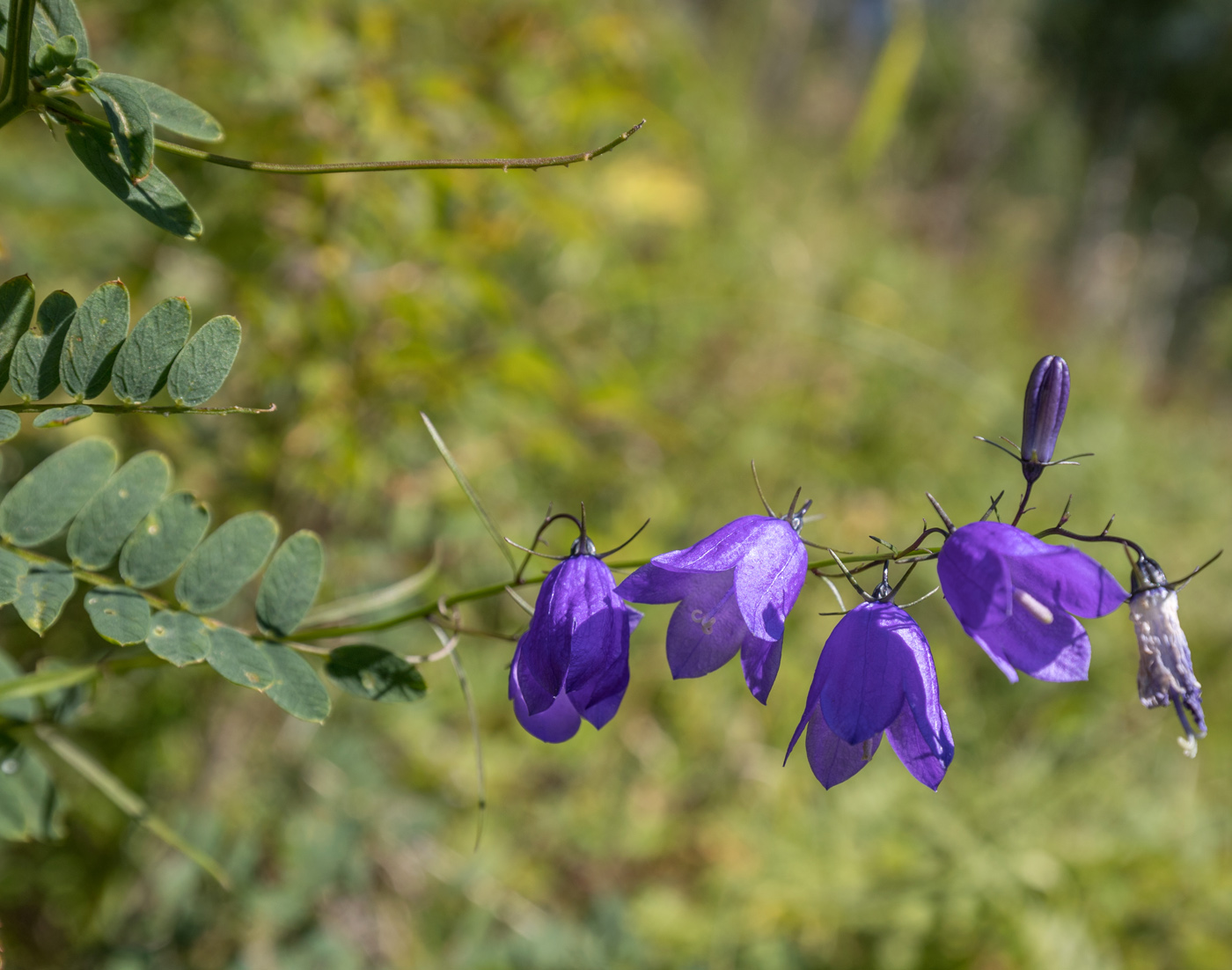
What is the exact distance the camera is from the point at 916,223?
7637 mm

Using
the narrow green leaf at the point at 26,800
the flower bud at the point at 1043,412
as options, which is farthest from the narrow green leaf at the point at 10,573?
the flower bud at the point at 1043,412

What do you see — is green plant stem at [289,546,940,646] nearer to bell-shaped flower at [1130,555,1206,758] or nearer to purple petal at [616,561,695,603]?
purple petal at [616,561,695,603]

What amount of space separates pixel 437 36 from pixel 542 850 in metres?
2.16

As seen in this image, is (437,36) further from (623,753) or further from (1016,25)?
(1016,25)

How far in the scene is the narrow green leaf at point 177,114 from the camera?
0.75 m

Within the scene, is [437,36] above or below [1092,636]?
above

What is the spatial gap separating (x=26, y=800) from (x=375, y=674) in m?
0.52

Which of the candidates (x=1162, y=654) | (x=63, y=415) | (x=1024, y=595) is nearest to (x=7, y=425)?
(x=63, y=415)

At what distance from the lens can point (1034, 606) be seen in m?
0.74

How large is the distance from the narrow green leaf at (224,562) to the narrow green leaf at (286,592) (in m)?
0.02

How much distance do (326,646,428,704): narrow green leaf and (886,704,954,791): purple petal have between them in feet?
1.48

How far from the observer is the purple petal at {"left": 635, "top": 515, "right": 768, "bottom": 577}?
779mm

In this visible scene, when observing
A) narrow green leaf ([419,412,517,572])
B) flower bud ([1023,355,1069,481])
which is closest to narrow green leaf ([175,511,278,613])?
narrow green leaf ([419,412,517,572])

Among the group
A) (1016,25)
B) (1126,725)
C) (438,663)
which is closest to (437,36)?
(438,663)
